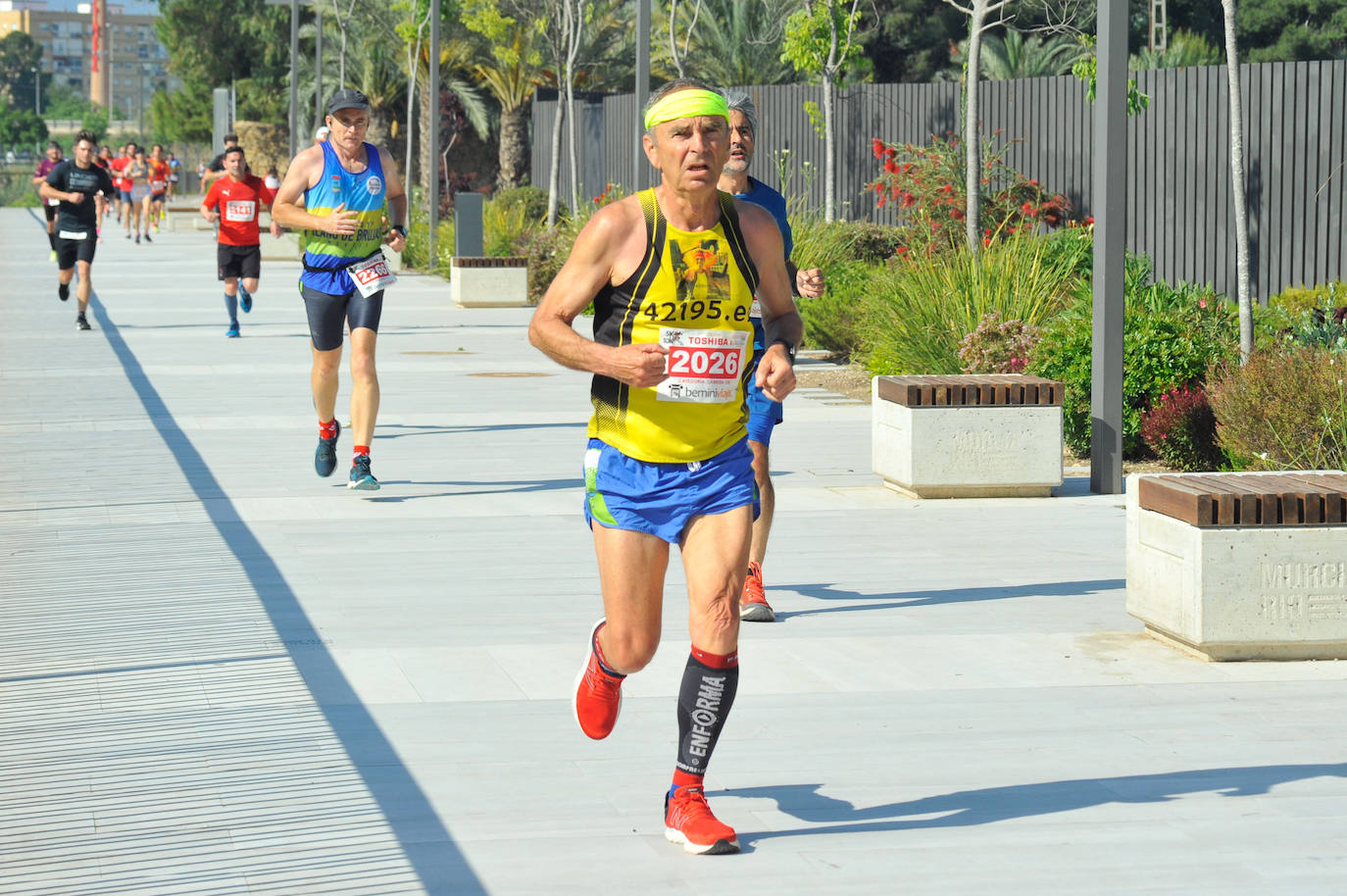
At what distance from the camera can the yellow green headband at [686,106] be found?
17.2 feet

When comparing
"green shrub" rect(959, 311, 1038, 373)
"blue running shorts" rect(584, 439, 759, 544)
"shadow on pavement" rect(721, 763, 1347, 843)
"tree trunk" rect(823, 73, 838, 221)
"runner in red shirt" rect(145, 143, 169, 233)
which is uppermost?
"runner in red shirt" rect(145, 143, 169, 233)

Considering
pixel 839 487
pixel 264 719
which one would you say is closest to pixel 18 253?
pixel 839 487

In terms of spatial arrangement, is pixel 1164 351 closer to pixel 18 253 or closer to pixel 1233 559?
pixel 1233 559

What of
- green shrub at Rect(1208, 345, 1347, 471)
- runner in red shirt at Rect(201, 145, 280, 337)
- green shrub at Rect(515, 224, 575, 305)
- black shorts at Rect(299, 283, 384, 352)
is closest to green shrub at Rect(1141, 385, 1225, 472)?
green shrub at Rect(1208, 345, 1347, 471)

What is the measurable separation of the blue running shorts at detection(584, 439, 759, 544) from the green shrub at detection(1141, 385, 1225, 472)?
694 cm

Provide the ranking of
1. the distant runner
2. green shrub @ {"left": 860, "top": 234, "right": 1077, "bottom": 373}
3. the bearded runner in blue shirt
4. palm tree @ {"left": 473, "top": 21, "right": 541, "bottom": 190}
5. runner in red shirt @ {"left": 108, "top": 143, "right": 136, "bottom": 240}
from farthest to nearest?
1. palm tree @ {"left": 473, "top": 21, "right": 541, "bottom": 190}
2. the distant runner
3. runner in red shirt @ {"left": 108, "top": 143, "right": 136, "bottom": 240}
4. green shrub @ {"left": 860, "top": 234, "right": 1077, "bottom": 373}
5. the bearded runner in blue shirt

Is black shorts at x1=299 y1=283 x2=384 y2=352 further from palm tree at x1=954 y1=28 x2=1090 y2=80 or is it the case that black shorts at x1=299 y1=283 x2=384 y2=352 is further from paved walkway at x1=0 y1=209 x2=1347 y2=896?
palm tree at x1=954 y1=28 x2=1090 y2=80

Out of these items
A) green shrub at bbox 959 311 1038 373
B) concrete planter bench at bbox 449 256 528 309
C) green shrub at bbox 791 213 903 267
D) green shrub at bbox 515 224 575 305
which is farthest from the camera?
green shrub at bbox 515 224 575 305

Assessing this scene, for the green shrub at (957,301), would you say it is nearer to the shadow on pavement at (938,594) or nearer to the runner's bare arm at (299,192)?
the runner's bare arm at (299,192)

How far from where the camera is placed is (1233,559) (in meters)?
7.03

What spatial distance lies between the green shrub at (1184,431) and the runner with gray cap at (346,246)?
455 cm

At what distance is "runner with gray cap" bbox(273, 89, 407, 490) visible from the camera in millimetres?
11000

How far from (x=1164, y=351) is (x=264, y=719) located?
7.37m

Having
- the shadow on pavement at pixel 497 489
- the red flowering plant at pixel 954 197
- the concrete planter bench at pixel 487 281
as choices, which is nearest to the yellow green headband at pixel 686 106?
the shadow on pavement at pixel 497 489
